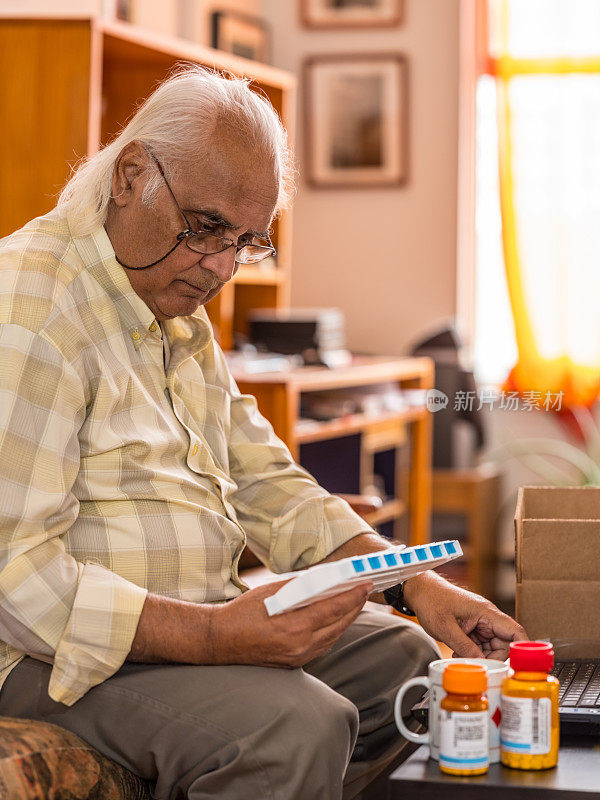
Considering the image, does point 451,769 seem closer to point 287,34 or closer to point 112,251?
point 112,251

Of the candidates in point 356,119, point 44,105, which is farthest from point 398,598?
point 356,119

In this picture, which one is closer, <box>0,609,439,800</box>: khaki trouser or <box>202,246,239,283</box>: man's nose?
<box>0,609,439,800</box>: khaki trouser

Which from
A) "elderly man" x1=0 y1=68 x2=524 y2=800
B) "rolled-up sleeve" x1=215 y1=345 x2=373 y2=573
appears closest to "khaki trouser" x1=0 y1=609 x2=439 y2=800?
"elderly man" x1=0 y1=68 x2=524 y2=800

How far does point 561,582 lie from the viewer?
140 cm

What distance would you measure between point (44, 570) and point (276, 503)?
517mm

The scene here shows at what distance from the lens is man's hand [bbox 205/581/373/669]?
1.16 meters

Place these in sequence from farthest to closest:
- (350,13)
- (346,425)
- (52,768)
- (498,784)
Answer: (350,13) → (346,425) → (52,768) → (498,784)

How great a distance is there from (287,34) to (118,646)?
11.3 feet

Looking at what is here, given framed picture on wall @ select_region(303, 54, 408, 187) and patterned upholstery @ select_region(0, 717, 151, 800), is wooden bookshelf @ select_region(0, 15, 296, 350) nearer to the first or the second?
patterned upholstery @ select_region(0, 717, 151, 800)

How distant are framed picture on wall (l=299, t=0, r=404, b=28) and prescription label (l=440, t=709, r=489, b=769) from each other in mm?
3445

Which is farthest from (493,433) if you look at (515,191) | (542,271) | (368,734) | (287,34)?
(368,734)

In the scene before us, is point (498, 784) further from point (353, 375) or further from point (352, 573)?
point (353, 375)

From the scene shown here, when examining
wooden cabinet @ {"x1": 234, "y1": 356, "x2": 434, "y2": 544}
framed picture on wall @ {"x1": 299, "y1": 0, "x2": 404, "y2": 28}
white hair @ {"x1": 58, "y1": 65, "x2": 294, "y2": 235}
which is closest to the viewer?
white hair @ {"x1": 58, "y1": 65, "x2": 294, "y2": 235}

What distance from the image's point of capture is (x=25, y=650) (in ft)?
3.90
